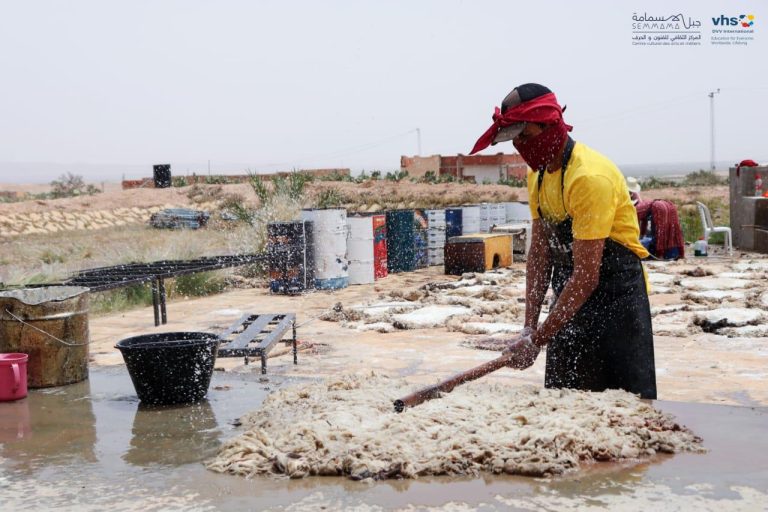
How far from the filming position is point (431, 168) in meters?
58.4

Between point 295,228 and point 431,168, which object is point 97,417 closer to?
point 295,228

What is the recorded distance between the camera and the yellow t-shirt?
319 cm

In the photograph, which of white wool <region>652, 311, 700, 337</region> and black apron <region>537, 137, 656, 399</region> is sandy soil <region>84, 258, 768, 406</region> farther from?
black apron <region>537, 137, 656, 399</region>

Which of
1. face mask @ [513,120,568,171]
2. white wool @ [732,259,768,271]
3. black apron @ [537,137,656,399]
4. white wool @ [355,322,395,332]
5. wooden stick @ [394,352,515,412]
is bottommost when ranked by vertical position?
white wool @ [355,322,395,332]

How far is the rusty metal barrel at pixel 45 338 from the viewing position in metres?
5.18

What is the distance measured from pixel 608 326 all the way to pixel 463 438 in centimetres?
74

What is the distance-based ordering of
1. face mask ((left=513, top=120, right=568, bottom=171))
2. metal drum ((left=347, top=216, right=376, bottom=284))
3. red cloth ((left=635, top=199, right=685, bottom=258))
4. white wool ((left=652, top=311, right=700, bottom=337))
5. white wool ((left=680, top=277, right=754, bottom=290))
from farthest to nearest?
red cloth ((left=635, top=199, right=685, bottom=258))
metal drum ((left=347, top=216, right=376, bottom=284))
white wool ((left=680, top=277, right=754, bottom=290))
white wool ((left=652, top=311, right=700, bottom=337))
face mask ((left=513, top=120, right=568, bottom=171))

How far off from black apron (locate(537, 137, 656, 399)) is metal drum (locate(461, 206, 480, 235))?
1188 centimetres

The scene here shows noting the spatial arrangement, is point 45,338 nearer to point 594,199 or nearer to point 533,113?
point 533,113

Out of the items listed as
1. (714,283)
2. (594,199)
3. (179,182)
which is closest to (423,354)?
(594,199)

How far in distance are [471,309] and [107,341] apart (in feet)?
12.7

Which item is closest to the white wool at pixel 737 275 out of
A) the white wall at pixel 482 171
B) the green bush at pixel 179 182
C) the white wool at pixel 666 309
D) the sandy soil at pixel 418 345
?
the sandy soil at pixel 418 345

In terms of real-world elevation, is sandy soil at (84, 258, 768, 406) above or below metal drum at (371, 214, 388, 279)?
below

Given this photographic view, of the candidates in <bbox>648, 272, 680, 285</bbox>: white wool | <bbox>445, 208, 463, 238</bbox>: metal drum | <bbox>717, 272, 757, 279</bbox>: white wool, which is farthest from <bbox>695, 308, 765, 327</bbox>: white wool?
<bbox>445, 208, 463, 238</bbox>: metal drum
